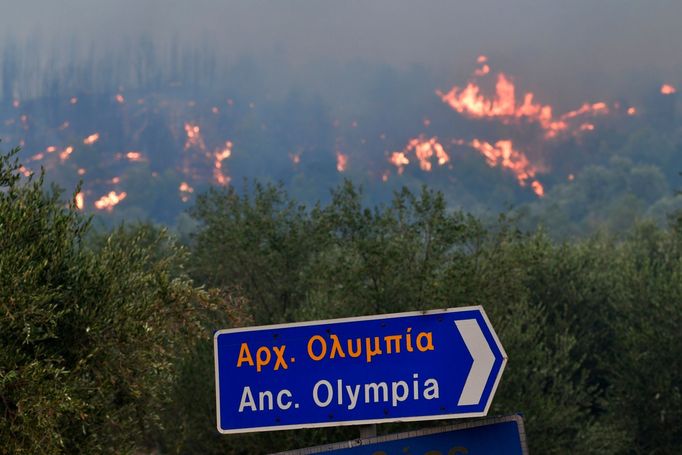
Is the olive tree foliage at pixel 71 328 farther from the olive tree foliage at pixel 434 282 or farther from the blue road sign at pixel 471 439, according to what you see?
the olive tree foliage at pixel 434 282

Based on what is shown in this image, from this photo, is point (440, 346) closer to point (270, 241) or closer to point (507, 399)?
point (507, 399)

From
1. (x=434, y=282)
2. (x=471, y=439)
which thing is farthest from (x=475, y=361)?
(x=434, y=282)

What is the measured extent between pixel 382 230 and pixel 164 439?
1278 cm

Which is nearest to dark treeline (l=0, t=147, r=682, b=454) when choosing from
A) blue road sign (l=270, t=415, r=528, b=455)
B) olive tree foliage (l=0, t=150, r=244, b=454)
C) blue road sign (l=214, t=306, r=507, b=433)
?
olive tree foliage (l=0, t=150, r=244, b=454)

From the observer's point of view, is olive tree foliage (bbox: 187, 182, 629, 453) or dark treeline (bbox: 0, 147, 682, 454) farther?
olive tree foliage (bbox: 187, 182, 629, 453)

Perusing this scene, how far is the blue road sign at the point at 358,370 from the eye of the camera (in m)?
4.77

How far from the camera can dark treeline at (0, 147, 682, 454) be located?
51.7 feet

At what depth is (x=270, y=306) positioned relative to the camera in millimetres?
41156

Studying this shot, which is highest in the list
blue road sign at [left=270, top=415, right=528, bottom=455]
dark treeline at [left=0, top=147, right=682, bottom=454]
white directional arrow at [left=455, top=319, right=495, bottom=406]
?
white directional arrow at [left=455, top=319, right=495, bottom=406]

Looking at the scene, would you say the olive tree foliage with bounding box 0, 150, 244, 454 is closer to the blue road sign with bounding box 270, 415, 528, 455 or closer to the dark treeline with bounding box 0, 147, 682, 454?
the dark treeline with bounding box 0, 147, 682, 454

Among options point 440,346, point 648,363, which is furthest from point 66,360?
point 648,363

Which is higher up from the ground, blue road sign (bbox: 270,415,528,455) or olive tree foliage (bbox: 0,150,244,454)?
blue road sign (bbox: 270,415,528,455)

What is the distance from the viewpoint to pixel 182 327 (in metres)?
19.0

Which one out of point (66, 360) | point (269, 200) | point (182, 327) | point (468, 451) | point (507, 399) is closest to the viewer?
point (468, 451)
